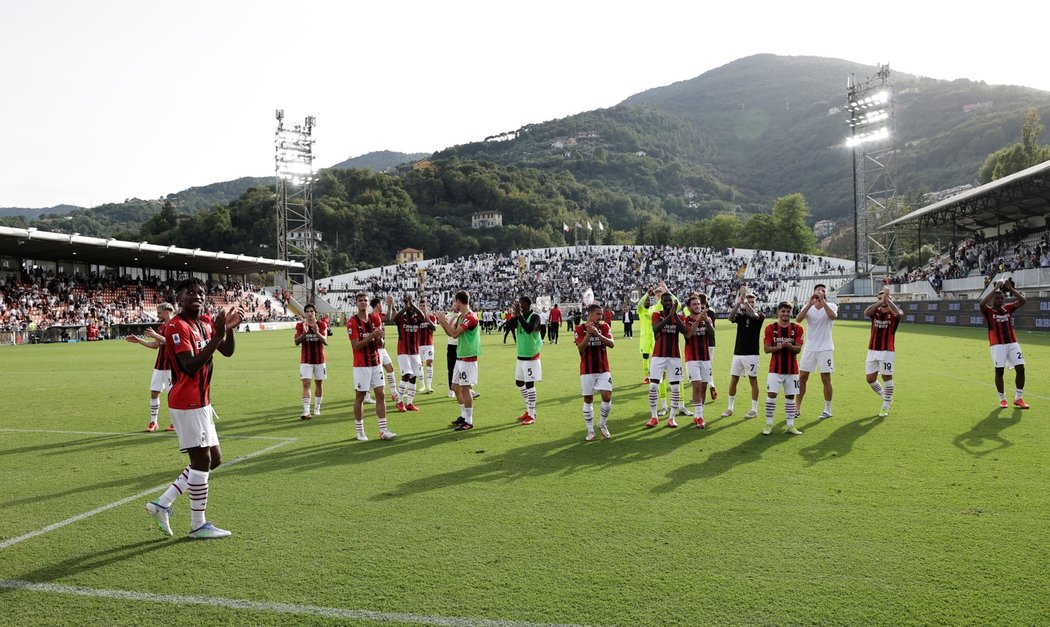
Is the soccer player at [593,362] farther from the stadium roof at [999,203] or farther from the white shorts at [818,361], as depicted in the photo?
the stadium roof at [999,203]

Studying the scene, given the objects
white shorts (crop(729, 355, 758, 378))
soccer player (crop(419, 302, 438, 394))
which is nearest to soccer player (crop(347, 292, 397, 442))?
soccer player (crop(419, 302, 438, 394))

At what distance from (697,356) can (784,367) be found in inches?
56.6

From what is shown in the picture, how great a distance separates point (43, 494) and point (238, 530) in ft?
9.43

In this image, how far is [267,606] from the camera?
418cm

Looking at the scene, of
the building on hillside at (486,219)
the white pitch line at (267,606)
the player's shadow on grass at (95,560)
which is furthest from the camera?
the building on hillside at (486,219)

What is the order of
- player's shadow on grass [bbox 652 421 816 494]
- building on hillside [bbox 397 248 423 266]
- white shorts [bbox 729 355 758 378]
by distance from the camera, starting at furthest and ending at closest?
building on hillside [bbox 397 248 423 266], white shorts [bbox 729 355 758 378], player's shadow on grass [bbox 652 421 816 494]

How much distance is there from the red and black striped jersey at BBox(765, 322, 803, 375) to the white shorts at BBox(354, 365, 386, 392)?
5.56 metres

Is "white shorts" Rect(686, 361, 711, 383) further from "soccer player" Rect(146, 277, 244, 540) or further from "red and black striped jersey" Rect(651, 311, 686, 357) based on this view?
"soccer player" Rect(146, 277, 244, 540)

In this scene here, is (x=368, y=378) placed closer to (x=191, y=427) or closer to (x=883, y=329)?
(x=191, y=427)

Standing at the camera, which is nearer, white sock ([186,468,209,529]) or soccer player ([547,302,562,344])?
white sock ([186,468,209,529])

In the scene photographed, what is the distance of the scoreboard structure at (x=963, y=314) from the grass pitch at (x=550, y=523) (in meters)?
20.7

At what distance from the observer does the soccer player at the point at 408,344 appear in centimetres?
1166

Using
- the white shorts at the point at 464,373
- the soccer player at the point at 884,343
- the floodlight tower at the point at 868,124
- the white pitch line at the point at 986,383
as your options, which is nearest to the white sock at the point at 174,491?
the white shorts at the point at 464,373

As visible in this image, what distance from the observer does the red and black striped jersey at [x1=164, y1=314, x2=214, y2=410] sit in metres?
5.39
